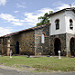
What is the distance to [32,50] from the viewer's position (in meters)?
18.1

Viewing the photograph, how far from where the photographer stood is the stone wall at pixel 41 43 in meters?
17.9

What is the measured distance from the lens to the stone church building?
16.6m

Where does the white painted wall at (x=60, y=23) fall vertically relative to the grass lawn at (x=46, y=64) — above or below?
above

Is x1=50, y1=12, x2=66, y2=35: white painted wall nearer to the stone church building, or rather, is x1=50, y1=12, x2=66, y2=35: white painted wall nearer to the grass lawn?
the stone church building

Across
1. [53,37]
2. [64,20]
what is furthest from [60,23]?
[53,37]

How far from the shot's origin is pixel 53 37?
60.2 ft

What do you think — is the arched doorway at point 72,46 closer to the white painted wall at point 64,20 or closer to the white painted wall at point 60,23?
the white painted wall at point 64,20

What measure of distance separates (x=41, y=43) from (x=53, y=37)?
2.10 m

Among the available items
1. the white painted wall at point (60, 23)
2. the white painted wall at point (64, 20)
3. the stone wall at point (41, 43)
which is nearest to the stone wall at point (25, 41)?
→ the stone wall at point (41, 43)

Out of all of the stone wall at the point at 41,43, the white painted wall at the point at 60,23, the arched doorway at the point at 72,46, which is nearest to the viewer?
the white painted wall at the point at 60,23

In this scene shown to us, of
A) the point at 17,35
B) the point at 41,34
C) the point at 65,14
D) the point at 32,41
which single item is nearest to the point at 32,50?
the point at 32,41

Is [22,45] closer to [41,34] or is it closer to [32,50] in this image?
[32,50]

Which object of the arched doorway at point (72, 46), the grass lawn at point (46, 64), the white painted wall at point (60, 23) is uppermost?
the white painted wall at point (60, 23)

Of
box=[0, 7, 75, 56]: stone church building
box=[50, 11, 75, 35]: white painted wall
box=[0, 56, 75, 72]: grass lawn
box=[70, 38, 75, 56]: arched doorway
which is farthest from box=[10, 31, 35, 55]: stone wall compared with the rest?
box=[0, 56, 75, 72]: grass lawn
